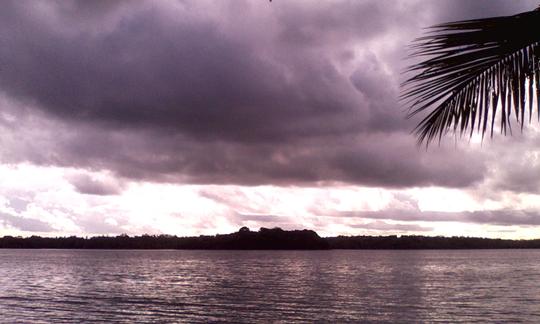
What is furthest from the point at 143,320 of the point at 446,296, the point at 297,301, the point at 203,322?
the point at 446,296

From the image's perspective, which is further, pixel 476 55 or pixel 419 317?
pixel 419 317

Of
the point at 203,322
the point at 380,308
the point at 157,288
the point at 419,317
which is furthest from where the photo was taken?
the point at 157,288

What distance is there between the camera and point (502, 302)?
2012 inches

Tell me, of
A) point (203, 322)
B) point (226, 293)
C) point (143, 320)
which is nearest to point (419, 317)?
point (203, 322)

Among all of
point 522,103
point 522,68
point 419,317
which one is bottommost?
point 419,317

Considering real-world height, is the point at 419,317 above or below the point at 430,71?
below

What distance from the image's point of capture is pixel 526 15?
5.20 meters

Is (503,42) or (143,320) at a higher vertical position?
(503,42)

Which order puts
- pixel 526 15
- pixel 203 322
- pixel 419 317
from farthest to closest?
pixel 419 317 < pixel 203 322 < pixel 526 15

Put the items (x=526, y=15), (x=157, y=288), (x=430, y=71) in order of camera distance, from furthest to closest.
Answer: (x=157, y=288), (x=430, y=71), (x=526, y=15)

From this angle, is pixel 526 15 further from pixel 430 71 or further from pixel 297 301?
pixel 297 301

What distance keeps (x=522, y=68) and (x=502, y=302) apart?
52.2 meters

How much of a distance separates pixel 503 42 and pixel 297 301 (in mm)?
47385

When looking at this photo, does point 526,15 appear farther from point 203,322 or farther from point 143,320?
point 143,320
